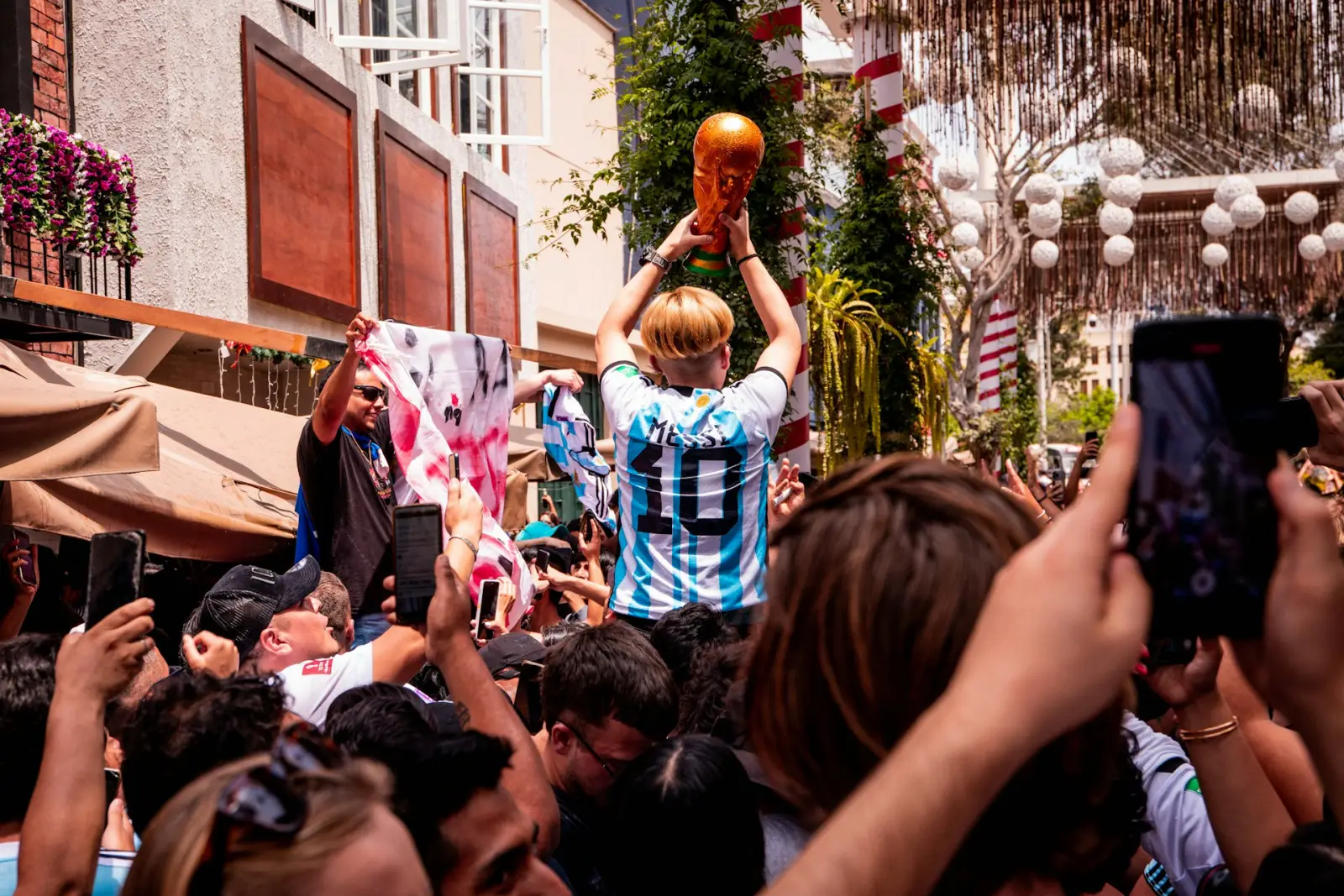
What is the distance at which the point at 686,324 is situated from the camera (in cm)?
358

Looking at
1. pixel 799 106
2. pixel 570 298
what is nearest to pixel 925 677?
pixel 799 106

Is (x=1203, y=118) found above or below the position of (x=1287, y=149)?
below

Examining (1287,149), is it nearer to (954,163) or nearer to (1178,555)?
(954,163)

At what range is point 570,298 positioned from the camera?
839 inches

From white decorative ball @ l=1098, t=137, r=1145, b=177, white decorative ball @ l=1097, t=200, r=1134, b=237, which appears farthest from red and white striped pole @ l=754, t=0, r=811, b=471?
white decorative ball @ l=1097, t=200, r=1134, b=237

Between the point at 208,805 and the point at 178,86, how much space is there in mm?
9851

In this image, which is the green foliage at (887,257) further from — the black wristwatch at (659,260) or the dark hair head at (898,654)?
the dark hair head at (898,654)

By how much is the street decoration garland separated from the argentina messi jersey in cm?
570

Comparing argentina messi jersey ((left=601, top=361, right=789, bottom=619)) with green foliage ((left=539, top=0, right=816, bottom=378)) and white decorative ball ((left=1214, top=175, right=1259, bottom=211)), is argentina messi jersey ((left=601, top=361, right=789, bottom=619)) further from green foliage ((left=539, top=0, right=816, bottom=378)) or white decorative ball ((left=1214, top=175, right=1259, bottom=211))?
white decorative ball ((left=1214, top=175, right=1259, bottom=211))

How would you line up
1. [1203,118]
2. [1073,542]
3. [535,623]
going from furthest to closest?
1. [535,623]
2. [1203,118]
3. [1073,542]

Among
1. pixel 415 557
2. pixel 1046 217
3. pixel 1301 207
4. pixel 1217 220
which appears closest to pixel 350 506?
pixel 415 557

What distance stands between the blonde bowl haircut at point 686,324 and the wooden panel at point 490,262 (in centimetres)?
1240

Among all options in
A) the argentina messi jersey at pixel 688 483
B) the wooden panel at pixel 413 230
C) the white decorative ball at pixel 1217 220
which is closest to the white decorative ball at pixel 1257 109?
the argentina messi jersey at pixel 688 483

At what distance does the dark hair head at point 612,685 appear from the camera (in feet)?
9.68
